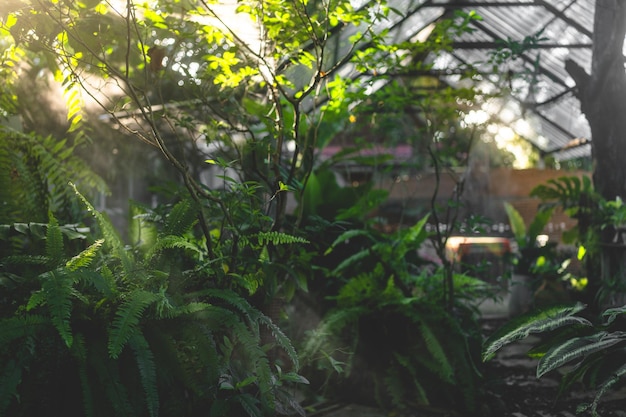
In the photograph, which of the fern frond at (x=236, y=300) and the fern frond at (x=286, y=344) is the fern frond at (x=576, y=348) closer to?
the fern frond at (x=286, y=344)

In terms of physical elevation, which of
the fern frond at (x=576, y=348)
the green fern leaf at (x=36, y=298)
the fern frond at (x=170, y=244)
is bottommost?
the fern frond at (x=576, y=348)

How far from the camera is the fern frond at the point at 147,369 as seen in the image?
6.48 ft

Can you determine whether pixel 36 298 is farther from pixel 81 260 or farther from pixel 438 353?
pixel 438 353

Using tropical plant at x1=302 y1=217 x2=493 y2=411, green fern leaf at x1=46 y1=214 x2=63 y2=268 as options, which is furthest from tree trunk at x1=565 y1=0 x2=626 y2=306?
green fern leaf at x1=46 y1=214 x2=63 y2=268

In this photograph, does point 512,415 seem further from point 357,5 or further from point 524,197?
point 524,197

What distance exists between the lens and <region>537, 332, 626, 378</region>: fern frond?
7.30 feet

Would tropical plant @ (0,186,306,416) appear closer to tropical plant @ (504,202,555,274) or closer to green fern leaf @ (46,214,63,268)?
green fern leaf @ (46,214,63,268)

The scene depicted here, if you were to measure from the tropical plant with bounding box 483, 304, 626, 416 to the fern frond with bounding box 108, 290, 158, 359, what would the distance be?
1306mm

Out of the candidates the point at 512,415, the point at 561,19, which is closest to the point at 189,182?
the point at 512,415

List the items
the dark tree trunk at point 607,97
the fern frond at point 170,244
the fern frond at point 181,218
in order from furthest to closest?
the dark tree trunk at point 607,97 < the fern frond at point 181,218 < the fern frond at point 170,244

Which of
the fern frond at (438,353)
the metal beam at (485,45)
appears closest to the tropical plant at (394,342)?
the fern frond at (438,353)

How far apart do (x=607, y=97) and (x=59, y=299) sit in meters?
3.84

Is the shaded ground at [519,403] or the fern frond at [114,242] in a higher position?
the fern frond at [114,242]

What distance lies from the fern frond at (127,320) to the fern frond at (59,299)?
13 centimetres
